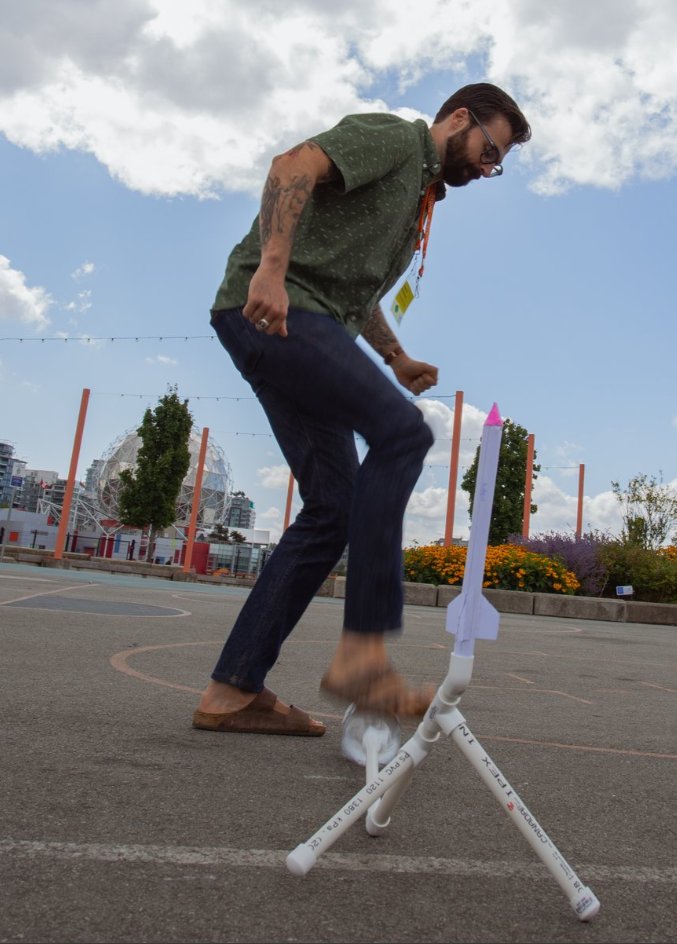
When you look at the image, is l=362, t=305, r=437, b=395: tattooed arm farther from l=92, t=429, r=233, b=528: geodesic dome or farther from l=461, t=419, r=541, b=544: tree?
l=92, t=429, r=233, b=528: geodesic dome

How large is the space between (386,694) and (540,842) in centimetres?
67

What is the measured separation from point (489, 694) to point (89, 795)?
2.31 meters

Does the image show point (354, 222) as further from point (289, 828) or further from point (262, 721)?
point (289, 828)

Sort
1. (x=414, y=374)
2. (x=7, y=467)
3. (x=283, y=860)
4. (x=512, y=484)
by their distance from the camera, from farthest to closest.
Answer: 1. (x=7, y=467)
2. (x=512, y=484)
3. (x=414, y=374)
4. (x=283, y=860)

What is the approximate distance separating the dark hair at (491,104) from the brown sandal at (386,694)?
1480 mm

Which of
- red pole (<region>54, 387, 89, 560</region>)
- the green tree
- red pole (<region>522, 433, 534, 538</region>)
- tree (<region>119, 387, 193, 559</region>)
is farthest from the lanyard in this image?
the green tree

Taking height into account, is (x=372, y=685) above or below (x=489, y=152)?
below

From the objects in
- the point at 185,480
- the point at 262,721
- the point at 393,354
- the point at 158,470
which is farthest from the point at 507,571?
the point at 185,480

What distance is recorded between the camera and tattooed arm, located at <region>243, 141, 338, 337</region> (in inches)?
74.0

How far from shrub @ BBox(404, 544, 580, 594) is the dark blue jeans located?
14.2 metres

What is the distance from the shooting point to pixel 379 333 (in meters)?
2.69

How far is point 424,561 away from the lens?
57.3 ft

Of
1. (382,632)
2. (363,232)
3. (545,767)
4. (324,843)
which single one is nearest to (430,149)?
(363,232)

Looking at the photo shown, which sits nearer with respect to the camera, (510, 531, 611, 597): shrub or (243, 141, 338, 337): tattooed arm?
(243, 141, 338, 337): tattooed arm
